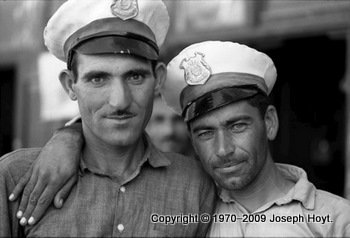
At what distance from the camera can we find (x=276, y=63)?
5.16 metres

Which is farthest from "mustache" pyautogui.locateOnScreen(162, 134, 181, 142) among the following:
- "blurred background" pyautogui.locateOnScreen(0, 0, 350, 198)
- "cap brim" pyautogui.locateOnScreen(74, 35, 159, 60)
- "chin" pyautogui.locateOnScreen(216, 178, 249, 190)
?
"cap brim" pyautogui.locateOnScreen(74, 35, 159, 60)

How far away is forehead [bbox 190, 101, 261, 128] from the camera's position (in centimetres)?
234

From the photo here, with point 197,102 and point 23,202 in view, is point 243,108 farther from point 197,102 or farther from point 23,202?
point 23,202

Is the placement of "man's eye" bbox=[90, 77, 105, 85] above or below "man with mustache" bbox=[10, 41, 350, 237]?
above

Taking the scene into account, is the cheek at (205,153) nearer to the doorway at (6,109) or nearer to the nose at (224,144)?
the nose at (224,144)

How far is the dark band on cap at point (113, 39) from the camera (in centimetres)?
222

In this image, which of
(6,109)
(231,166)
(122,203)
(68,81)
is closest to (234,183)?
(231,166)

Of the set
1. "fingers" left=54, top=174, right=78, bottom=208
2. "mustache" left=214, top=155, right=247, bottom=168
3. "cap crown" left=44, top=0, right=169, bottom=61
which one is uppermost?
"cap crown" left=44, top=0, right=169, bottom=61

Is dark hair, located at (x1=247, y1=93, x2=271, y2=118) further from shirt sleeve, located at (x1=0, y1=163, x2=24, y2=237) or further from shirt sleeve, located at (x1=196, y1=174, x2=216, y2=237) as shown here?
shirt sleeve, located at (x1=0, y1=163, x2=24, y2=237)

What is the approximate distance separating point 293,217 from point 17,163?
1042mm

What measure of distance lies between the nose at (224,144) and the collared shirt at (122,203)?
Answer: 7.5 inches

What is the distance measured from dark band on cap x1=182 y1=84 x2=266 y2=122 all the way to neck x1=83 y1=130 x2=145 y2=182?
28cm

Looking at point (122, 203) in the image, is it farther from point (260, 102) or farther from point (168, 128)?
point (168, 128)

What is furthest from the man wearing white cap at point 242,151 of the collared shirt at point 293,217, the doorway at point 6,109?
the doorway at point 6,109
